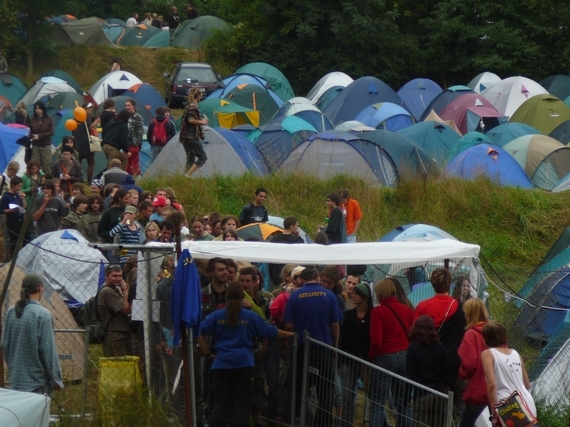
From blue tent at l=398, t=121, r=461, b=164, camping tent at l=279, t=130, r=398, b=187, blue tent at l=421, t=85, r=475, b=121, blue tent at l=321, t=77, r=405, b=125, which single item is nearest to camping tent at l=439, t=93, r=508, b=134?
blue tent at l=421, t=85, r=475, b=121

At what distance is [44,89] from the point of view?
26578 millimetres

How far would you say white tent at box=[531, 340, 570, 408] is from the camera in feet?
30.5

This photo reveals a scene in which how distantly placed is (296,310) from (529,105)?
19.1 m

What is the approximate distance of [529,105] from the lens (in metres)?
26.5

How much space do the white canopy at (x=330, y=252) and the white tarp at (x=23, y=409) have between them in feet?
7.06

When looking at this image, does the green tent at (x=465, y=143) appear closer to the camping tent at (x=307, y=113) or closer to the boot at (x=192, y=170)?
the camping tent at (x=307, y=113)

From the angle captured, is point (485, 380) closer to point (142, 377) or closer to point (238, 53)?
point (142, 377)

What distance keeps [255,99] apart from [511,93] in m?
7.34

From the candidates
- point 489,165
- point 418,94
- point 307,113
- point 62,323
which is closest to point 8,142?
point 307,113

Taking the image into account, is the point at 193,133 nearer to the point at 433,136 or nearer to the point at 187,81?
the point at 433,136

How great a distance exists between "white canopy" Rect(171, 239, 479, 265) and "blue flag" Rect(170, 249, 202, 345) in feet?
1.56

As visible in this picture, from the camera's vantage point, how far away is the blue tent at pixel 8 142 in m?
18.2

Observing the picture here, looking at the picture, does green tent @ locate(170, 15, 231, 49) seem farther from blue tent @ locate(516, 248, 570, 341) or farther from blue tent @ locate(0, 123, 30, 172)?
blue tent @ locate(516, 248, 570, 341)

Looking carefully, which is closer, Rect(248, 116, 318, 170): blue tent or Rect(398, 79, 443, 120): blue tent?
Rect(248, 116, 318, 170): blue tent
